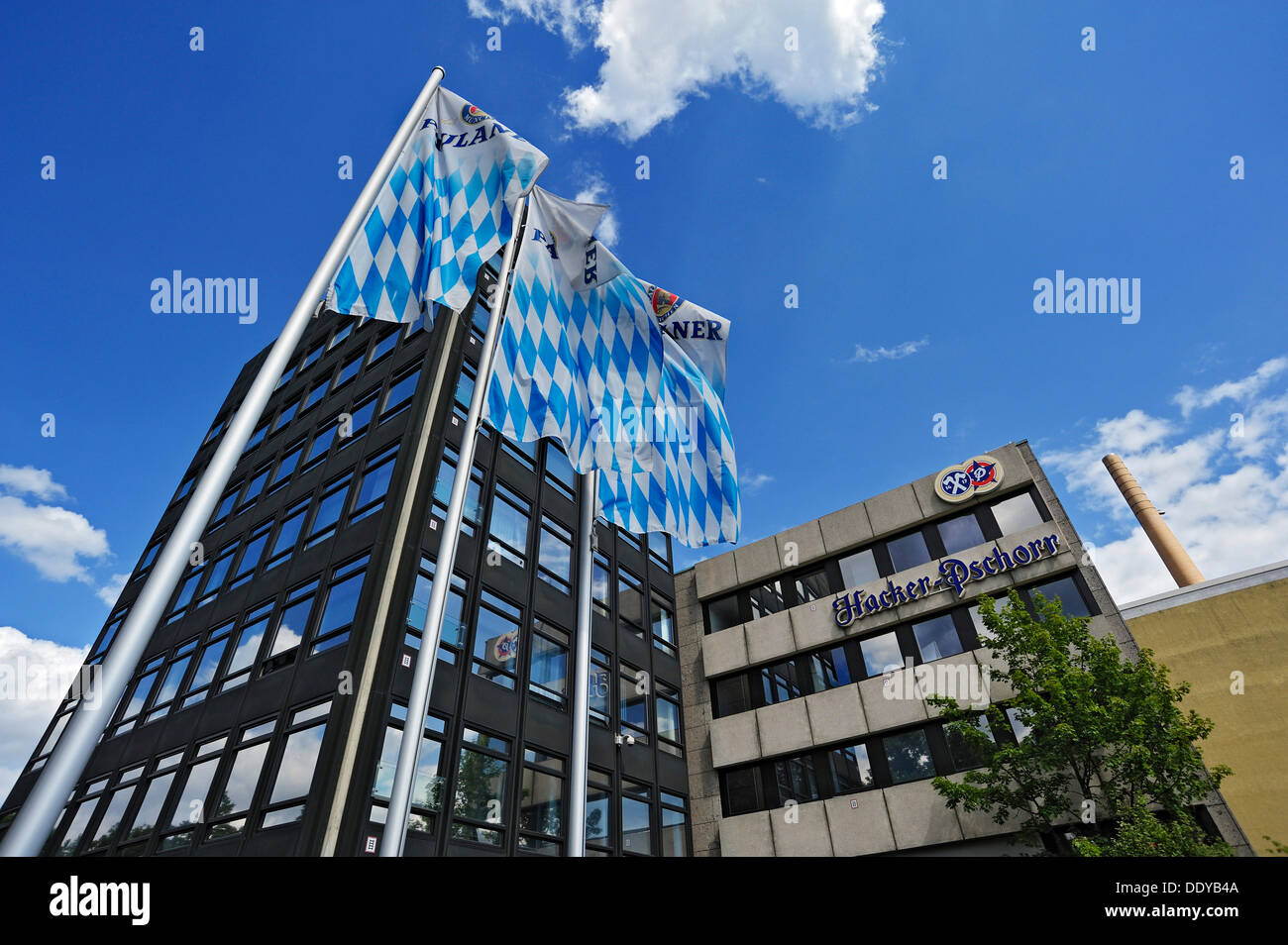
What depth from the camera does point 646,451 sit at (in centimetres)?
1130

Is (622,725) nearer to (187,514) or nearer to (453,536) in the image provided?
(453,536)

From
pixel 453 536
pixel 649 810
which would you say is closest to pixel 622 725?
pixel 649 810

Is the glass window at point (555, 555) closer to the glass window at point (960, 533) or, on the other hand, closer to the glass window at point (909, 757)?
the glass window at point (909, 757)

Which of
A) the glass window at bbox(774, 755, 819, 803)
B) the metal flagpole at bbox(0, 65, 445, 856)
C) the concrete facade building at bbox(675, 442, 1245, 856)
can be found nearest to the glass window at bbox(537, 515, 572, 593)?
the concrete facade building at bbox(675, 442, 1245, 856)

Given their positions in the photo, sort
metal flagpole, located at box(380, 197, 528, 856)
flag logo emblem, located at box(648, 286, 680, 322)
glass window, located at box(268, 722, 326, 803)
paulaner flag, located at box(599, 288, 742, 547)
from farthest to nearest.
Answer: glass window, located at box(268, 722, 326, 803)
flag logo emblem, located at box(648, 286, 680, 322)
paulaner flag, located at box(599, 288, 742, 547)
metal flagpole, located at box(380, 197, 528, 856)

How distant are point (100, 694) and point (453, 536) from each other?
429 centimetres

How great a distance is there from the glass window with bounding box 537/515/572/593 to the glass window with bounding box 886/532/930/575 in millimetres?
11175

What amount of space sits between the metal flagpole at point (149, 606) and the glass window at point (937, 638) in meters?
20.3

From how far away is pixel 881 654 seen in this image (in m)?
23.0

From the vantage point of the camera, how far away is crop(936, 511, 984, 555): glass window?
76.1 ft

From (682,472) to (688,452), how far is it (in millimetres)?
420

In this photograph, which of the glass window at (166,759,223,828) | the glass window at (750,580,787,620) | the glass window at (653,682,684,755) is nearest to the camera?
the glass window at (166,759,223,828)

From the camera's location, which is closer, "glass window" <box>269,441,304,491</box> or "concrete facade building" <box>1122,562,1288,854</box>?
"concrete facade building" <box>1122,562,1288,854</box>

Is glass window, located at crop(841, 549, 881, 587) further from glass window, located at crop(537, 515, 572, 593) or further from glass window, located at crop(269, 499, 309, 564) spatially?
glass window, located at crop(269, 499, 309, 564)
